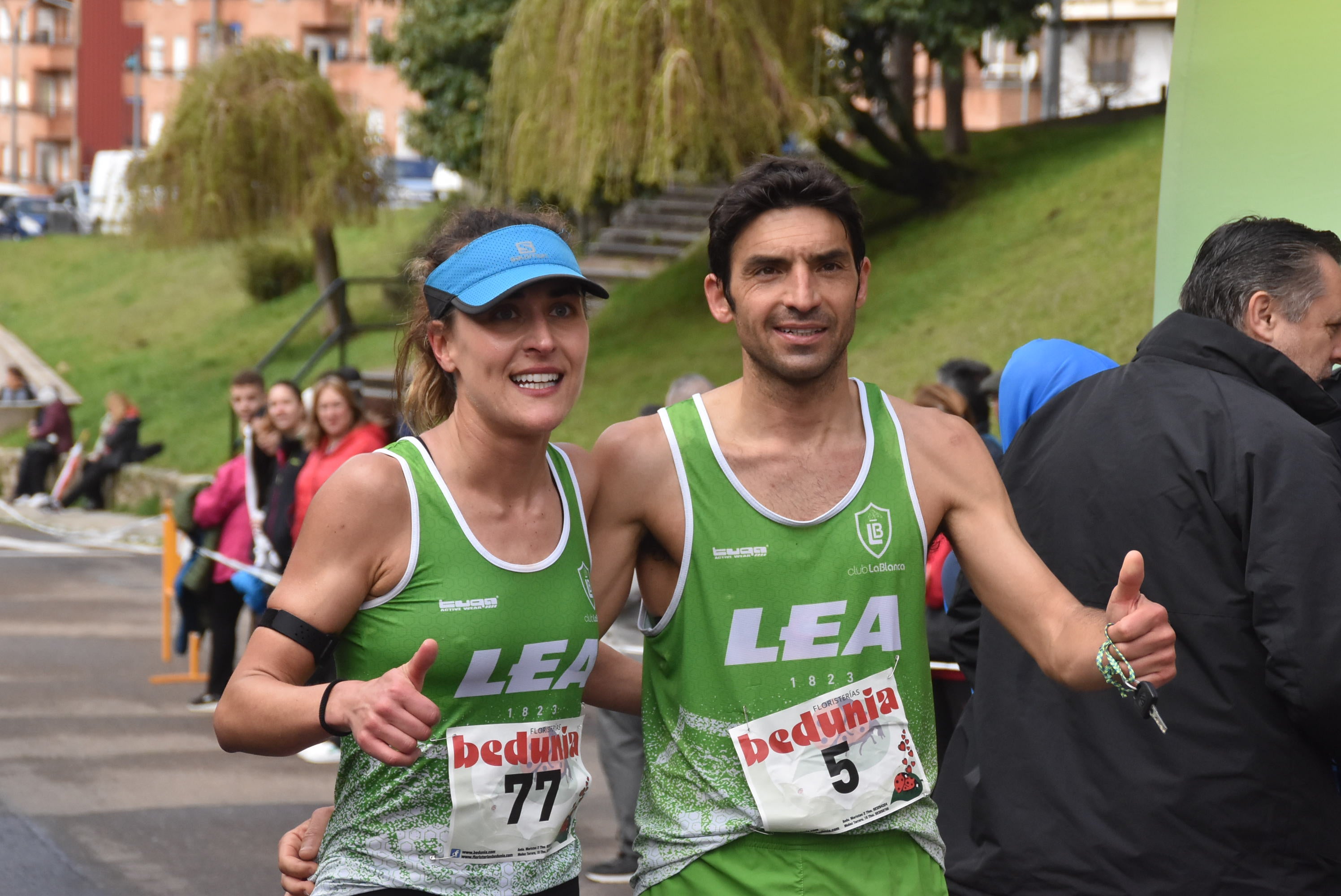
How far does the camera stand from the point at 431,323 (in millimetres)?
2764

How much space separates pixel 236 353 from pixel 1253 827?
2547 cm

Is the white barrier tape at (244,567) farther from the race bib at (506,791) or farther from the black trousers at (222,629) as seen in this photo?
the race bib at (506,791)

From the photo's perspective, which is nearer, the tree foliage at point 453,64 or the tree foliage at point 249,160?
the tree foliage at point 453,64

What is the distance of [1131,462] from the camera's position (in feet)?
10.1

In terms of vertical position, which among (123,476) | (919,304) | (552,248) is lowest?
(123,476)

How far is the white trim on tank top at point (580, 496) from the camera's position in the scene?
276cm

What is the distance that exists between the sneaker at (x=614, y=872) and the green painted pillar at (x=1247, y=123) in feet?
9.69

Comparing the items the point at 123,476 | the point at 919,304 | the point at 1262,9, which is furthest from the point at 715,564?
the point at 123,476

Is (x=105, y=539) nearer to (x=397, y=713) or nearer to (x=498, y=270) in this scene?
(x=498, y=270)

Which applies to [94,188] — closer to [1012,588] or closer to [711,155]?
[711,155]

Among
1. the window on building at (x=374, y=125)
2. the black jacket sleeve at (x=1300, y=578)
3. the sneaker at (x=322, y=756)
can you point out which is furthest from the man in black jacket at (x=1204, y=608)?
the window on building at (x=374, y=125)

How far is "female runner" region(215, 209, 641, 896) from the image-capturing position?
2.51m

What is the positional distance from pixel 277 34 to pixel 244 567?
194 ft

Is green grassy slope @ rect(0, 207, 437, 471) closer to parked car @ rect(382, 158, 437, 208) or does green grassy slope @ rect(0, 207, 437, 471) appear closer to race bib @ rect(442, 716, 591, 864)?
parked car @ rect(382, 158, 437, 208)
